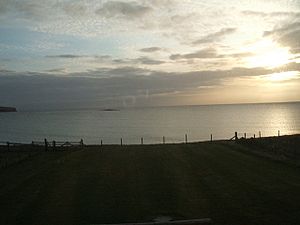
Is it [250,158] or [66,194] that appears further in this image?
[250,158]

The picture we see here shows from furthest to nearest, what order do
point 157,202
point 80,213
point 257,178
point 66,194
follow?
1. point 257,178
2. point 66,194
3. point 157,202
4. point 80,213

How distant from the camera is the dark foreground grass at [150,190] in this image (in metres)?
16.3

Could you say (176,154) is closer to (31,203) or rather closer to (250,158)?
(250,158)

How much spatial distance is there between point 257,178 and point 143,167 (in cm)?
838

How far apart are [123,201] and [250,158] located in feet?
52.9

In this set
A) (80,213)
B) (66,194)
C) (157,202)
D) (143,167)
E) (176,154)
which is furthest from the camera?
(176,154)

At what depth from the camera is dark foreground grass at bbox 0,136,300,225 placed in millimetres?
16312

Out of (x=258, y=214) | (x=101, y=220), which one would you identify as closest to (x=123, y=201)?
(x=101, y=220)

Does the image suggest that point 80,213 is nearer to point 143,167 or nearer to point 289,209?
point 289,209

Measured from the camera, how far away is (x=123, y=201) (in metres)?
18.7

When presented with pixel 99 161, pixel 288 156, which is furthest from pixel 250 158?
pixel 99 161

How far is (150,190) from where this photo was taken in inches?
819

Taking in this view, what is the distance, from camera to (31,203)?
1895 centimetres

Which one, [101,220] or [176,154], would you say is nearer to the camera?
[101,220]
